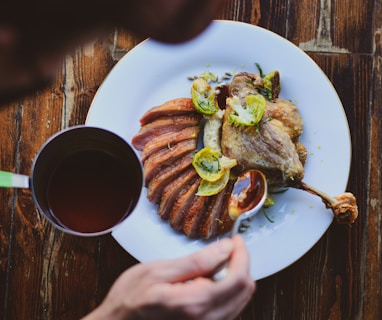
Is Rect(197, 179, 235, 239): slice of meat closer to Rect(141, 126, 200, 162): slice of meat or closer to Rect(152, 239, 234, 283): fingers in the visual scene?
Rect(141, 126, 200, 162): slice of meat

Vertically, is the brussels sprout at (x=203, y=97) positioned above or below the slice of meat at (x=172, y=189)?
above

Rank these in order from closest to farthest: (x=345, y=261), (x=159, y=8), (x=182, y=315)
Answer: (x=159, y=8) → (x=182, y=315) → (x=345, y=261)

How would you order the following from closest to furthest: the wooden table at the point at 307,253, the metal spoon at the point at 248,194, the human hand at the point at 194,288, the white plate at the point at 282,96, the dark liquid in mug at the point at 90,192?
the human hand at the point at 194,288 → the dark liquid in mug at the point at 90,192 → the metal spoon at the point at 248,194 → the white plate at the point at 282,96 → the wooden table at the point at 307,253

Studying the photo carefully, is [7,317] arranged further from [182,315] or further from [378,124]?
[378,124]

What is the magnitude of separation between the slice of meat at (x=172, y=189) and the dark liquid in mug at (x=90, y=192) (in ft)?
0.78

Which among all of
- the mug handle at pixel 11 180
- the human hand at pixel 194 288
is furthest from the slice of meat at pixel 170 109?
the human hand at pixel 194 288

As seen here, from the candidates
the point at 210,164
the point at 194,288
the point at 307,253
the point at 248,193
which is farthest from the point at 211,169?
the point at 194,288

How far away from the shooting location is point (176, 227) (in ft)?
5.54

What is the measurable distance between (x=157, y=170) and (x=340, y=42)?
84cm

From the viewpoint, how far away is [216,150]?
168 centimetres

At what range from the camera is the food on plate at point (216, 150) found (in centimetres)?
164

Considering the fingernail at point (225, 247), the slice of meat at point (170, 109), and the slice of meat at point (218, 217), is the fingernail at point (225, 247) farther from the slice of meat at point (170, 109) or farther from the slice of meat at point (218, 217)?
the slice of meat at point (170, 109)

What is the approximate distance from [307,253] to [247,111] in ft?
1.91

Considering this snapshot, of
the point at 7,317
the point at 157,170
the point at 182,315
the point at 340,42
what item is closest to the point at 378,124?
the point at 340,42
